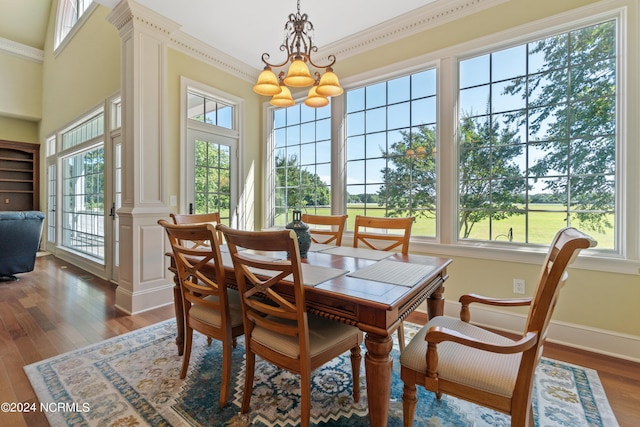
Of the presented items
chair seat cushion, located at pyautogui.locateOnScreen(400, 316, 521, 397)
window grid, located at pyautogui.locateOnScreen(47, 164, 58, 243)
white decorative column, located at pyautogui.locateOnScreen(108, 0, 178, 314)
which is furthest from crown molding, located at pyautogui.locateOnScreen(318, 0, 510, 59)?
window grid, located at pyautogui.locateOnScreen(47, 164, 58, 243)

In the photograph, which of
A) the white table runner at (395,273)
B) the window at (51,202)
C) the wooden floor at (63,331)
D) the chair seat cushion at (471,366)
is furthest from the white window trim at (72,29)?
the chair seat cushion at (471,366)

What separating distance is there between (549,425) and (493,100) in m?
2.51

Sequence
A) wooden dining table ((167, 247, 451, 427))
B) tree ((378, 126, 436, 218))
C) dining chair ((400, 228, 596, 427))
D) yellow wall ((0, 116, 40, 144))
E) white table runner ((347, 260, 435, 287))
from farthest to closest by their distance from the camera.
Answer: yellow wall ((0, 116, 40, 144)) < tree ((378, 126, 436, 218)) < white table runner ((347, 260, 435, 287)) < wooden dining table ((167, 247, 451, 427)) < dining chair ((400, 228, 596, 427))

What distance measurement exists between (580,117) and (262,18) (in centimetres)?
316

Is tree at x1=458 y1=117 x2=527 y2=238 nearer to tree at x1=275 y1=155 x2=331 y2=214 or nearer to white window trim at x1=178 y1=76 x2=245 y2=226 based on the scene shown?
tree at x1=275 y1=155 x2=331 y2=214

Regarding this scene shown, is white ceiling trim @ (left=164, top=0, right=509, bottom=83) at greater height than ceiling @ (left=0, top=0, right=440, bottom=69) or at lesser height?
lesser

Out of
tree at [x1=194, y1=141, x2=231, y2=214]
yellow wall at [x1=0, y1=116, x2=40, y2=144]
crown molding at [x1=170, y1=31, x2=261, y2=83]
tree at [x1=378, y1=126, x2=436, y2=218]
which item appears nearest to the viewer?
tree at [x1=378, y1=126, x2=436, y2=218]

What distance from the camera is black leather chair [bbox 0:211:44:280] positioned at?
394cm

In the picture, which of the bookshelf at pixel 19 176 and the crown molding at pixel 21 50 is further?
the bookshelf at pixel 19 176

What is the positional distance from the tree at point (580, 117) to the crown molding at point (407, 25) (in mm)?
714

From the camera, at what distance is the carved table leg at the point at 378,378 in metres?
1.16

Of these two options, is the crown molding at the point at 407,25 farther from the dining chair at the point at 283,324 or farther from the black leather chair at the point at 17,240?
the black leather chair at the point at 17,240

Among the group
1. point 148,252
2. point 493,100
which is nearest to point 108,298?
point 148,252

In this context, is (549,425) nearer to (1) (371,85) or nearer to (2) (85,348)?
(2) (85,348)
